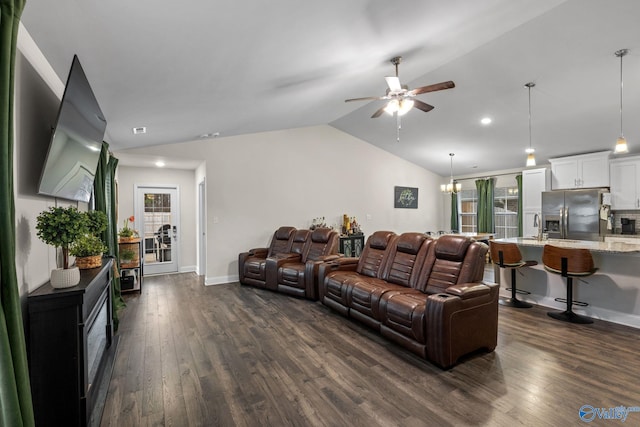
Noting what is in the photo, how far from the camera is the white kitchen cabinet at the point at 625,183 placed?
5273mm

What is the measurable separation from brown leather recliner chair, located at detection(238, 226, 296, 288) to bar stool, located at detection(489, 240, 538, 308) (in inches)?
135

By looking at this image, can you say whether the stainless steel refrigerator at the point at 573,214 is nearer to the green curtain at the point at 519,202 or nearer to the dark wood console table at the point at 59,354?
the green curtain at the point at 519,202

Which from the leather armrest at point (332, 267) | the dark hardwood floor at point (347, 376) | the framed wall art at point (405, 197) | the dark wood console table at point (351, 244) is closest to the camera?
the dark hardwood floor at point (347, 376)

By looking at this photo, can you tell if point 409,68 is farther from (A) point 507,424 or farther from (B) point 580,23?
(A) point 507,424

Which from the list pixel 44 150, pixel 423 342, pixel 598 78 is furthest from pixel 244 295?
pixel 598 78

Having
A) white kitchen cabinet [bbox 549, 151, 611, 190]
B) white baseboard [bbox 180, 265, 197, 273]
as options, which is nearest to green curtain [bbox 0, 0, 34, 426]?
white baseboard [bbox 180, 265, 197, 273]

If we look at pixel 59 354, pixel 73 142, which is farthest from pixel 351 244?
pixel 59 354

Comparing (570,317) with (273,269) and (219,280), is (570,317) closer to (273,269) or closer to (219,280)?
(273,269)

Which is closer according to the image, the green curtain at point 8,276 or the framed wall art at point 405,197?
the green curtain at point 8,276

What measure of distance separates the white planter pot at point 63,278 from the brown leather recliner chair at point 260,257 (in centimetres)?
355

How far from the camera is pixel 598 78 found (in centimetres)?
395

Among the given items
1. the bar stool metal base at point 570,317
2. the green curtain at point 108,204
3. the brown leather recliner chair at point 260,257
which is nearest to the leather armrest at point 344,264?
the brown leather recliner chair at point 260,257

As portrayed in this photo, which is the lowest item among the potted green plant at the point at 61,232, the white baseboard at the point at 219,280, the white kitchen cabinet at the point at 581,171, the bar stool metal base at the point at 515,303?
the bar stool metal base at the point at 515,303

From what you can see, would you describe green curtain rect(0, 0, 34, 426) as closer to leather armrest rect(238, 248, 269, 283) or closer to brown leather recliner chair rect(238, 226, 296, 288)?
brown leather recliner chair rect(238, 226, 296, 288)
